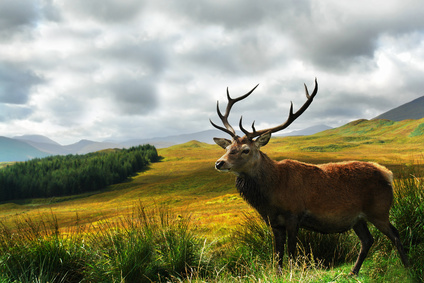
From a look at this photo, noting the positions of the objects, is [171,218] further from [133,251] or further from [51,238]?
[51,238]

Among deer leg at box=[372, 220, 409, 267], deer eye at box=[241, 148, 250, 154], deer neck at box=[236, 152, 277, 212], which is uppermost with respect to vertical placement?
deer eye at box=[241, 148, 250, 154]

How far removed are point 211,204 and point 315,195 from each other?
35762 millimetres

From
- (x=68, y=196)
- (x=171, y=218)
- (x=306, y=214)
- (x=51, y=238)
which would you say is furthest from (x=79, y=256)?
(x=68, y=196)

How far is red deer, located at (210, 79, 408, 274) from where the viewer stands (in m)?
5.60

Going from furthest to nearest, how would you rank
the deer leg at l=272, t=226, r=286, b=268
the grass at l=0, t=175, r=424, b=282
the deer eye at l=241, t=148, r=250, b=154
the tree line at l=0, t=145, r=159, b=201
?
1. the tree line at l=0, t=145, r=159, b=201
2. the deer eye at l=241, t=148, r=250, b=154
3. the deer leg at l=272, t=226, r=286, b=268
4. the grass at l=0, t=175, r=424, b=282

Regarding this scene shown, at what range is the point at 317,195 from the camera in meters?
5.73

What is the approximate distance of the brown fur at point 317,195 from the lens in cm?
561

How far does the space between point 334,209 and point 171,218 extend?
12.6ft

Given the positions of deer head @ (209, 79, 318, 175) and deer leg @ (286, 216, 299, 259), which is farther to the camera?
deer head @ (209, 79, 318, 175)

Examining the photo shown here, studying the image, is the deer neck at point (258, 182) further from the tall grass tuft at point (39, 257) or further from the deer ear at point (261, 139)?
the tall grass tuft at point (39, 257)

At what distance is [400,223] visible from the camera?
20.6 ft

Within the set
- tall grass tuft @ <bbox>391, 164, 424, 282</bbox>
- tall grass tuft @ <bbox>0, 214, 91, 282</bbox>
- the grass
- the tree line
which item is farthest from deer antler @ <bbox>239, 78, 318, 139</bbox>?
the tree line

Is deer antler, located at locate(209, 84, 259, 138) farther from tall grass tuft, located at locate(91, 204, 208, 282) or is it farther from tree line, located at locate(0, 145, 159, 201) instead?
tree line, located at locate(0, 145, 159, 201)

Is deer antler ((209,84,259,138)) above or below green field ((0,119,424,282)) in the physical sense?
above
